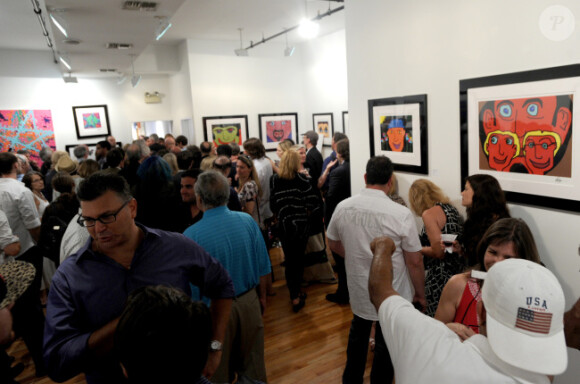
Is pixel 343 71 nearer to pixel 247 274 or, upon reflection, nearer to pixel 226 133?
pixel 226 133

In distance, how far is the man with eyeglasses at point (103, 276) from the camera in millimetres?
1373

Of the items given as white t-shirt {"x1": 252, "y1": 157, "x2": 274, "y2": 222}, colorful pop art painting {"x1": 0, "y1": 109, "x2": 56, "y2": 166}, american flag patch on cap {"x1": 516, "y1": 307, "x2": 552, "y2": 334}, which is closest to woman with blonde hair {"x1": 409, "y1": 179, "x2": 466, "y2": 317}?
american flag patch on cap {"x1": 516, "y1": 307, "x2": 552, "y2": 334}

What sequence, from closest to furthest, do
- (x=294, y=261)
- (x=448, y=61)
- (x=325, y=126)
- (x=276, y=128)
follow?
(x=448, y=61)
(x=294, y=261)
(x=325, y=126)
(x=276, y=128)

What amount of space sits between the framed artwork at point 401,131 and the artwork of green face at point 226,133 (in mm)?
5724

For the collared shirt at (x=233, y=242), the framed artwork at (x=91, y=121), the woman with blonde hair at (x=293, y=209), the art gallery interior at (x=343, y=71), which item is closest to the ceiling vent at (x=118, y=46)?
the art gallery interior at (x=343, y=71)

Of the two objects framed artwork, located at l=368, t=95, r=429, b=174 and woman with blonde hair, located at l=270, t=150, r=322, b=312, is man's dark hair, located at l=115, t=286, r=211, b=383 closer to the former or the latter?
framed artwork, located at l=368, t=95, r=429, b=174

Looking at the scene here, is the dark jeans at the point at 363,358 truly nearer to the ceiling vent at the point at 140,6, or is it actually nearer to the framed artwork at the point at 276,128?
the ceiling vent at the point at 140,6

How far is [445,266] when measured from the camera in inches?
110

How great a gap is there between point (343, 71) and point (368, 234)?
20.8 ft

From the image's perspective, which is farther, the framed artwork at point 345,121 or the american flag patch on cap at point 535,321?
the framed artwork at point 345,121

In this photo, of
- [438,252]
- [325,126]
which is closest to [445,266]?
[438,252]

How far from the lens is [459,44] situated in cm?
286

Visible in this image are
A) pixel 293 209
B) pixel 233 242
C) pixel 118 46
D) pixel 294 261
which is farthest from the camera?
pixel 118 46

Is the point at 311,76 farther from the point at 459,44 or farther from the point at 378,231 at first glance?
the point at 378,231
